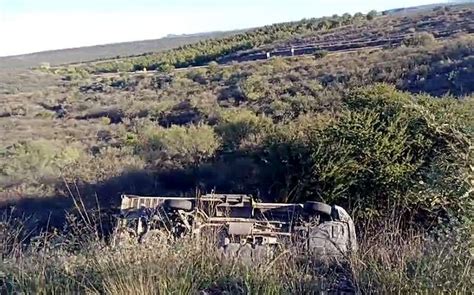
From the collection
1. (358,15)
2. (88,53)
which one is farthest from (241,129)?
(88,53)

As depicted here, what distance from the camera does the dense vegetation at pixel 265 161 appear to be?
543 centimetres

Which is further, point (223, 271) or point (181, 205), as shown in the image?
point (181, 205)

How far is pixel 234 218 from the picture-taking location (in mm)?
11789

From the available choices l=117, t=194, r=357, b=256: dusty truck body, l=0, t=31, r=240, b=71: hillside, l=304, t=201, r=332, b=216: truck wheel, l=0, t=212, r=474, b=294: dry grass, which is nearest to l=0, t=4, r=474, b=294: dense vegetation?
l=0, t=212, r=474, b=294: dry grass

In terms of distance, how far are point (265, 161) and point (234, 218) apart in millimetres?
6231

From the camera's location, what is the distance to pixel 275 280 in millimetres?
5285

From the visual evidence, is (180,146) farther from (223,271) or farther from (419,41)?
(419,41)

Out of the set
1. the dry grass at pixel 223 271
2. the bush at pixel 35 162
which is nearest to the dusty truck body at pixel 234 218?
the dry grass at pixel 223 271

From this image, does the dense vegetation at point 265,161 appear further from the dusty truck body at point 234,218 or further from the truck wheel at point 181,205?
the truck wheel at point 181,205

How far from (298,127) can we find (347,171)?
3057mm

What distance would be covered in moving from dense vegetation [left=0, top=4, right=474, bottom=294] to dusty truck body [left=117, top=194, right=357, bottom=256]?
0.78 meters

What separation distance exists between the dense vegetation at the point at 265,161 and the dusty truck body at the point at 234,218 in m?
0.78

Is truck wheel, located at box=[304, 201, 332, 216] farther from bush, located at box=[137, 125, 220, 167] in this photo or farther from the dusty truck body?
bush, located at box=[137, 125, 220, 167]

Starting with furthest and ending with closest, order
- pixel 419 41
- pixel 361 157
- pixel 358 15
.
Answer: pixel 358 15, pixel 419 41, pixel 361 157
